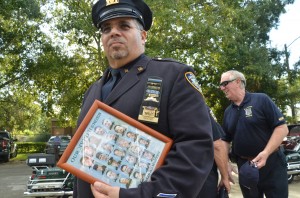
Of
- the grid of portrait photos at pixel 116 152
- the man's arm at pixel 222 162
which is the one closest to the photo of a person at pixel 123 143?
the grid of portrait photos at pixel 116 152

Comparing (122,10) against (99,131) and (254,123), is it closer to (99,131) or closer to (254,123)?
(99,131)

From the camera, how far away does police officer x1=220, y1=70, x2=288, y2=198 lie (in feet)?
12.1

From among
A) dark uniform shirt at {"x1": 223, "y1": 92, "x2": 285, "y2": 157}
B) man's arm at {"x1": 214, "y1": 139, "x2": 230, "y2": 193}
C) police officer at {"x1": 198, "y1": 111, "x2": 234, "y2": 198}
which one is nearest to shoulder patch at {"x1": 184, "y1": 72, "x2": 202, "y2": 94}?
police officer at {"x1": 198, "y1": 111, "x2": 234, "y2": 198}

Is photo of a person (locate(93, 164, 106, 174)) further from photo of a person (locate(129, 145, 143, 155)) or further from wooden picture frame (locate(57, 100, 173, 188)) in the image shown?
photo of a person (locate(129, 145, 143, 155))

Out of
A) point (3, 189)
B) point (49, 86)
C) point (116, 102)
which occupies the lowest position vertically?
point (3, 189)

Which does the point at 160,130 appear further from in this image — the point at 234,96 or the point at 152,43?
the point at 152,43

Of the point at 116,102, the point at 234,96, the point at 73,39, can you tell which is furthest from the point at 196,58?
the point at 116,102

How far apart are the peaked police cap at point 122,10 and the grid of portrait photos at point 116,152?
59cm

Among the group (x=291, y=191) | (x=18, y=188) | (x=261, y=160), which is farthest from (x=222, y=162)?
(x=18, y=188)

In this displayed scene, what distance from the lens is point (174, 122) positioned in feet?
5.75

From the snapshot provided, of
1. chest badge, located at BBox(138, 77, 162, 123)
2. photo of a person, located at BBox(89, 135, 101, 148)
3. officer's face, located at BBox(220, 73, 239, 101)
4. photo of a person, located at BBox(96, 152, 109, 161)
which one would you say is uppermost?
officer's face, located at BBox(220, 73, 239, 101)

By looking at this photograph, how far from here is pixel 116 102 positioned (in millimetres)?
1909

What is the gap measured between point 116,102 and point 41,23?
64.2 feet

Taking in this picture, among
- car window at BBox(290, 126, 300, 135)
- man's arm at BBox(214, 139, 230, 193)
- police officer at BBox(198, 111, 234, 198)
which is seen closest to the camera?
police officer at BBox(198, 111, 234, 198)
